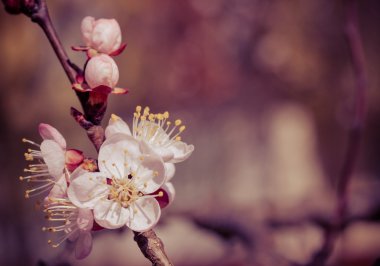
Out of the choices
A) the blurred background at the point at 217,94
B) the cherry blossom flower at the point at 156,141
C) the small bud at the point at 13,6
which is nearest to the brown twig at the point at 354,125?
the cherry blossom flower at the point at 156,141

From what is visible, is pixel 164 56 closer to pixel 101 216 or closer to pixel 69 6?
pixel 69 6

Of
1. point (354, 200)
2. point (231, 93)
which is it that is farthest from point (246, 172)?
point (354, 200)

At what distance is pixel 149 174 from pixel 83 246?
7 centimetres

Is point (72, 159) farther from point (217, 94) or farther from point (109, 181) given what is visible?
point (217, 94)

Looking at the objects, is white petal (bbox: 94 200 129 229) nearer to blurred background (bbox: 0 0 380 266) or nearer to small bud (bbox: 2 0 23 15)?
small bud (bbox: 2 0 23 15)

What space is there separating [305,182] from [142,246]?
1.49 metres

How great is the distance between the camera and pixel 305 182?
1.72m

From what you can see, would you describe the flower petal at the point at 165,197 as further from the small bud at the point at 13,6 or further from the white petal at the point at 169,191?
the small bud at the point at 13,6

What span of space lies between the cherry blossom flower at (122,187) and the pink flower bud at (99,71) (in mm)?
37

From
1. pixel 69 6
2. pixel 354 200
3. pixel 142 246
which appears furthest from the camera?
pixel 69 6

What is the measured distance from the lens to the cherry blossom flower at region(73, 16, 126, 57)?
32 centimetres

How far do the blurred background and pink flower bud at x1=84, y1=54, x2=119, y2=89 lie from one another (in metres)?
1.16

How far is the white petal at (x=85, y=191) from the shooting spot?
0.30 m

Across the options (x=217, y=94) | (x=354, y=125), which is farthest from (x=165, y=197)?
(x=217, y=94)
